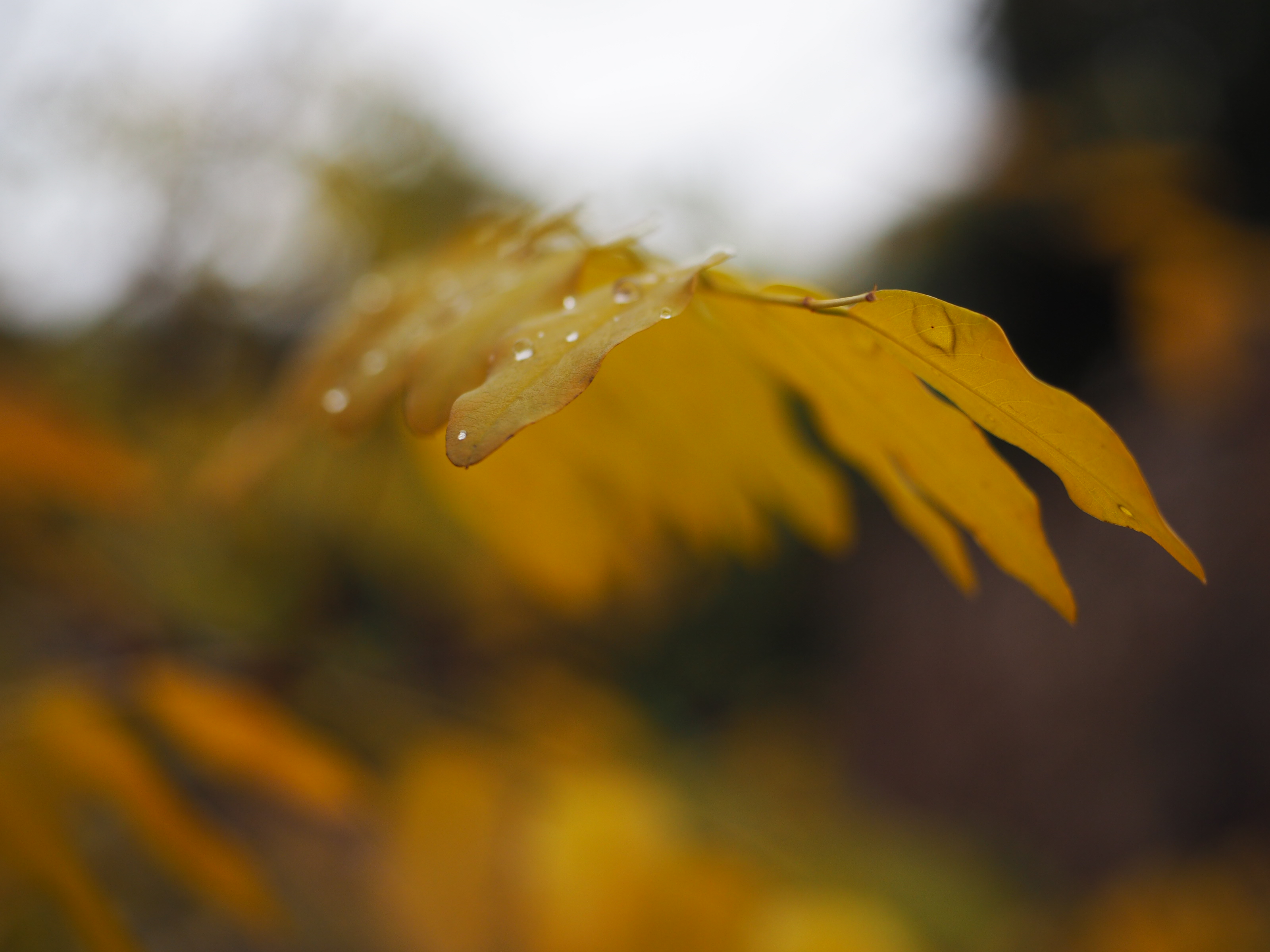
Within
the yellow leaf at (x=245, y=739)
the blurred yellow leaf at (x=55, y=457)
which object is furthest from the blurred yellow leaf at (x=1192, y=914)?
the blurred yellow leaf at (x=55, y=457)

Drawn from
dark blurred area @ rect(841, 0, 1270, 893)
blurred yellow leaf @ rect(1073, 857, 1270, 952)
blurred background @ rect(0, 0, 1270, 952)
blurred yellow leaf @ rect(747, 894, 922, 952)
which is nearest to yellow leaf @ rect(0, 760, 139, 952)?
blurred background @ rect(0, 0, 1270, 952)

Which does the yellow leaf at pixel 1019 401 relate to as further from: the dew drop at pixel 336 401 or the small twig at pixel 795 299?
the dew drop at pixel 336 401

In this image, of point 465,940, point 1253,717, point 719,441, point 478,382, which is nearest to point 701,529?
point 719,441

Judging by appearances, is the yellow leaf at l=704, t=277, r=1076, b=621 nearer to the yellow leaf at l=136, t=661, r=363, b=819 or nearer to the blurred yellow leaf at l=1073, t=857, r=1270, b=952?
the yellow leaf at l=136, t=661, r=363, b=819

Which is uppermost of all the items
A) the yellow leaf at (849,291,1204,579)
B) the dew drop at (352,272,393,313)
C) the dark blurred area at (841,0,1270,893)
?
the dark blurred area at (841,0,1270,893)

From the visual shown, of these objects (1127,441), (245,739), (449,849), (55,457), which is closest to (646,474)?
(245,739)

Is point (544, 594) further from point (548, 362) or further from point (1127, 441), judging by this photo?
point (1127, 441)
